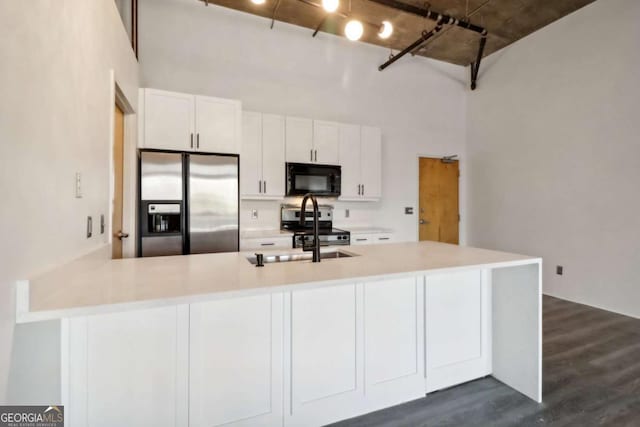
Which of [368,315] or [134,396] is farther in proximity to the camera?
[368,315]

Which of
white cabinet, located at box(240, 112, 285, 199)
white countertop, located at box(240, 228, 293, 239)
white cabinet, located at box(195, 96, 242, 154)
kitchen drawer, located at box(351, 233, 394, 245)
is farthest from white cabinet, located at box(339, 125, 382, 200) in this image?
white cabinet, located at box(195, 96, 242, 154)

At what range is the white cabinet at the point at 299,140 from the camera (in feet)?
12.6

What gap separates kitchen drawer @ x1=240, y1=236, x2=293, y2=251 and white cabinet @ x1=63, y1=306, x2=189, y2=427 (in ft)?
6.81

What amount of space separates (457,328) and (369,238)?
2.13 metres

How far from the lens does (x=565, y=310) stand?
353 cm

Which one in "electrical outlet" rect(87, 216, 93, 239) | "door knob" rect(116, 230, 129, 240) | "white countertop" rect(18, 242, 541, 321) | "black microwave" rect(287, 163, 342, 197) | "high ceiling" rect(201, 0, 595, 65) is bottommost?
"white countertop" rect(18, 242, 541, 321)

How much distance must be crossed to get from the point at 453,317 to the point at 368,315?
67 cm

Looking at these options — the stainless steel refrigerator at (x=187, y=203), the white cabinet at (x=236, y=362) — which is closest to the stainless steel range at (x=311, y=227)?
the stainless steel refrigerator at (x=187, y=203)

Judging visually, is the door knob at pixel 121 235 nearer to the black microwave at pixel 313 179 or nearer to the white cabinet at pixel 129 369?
the white cabinet at pixel 129 369

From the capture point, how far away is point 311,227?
4.18 m

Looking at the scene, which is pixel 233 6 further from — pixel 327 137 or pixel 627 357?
pixel 627 357

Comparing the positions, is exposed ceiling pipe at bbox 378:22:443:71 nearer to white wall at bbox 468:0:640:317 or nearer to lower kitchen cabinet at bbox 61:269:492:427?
white wall at bbox 468:0:640:317

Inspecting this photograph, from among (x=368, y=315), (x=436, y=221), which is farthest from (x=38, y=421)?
(x=436, y=221)

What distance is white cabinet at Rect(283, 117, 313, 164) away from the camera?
152 inches
